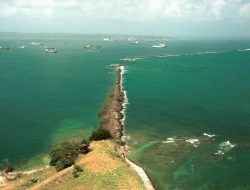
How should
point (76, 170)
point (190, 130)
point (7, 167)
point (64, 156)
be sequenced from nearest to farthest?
point (76, 170), point (64, 156), point (7, 167), point (190, 130)

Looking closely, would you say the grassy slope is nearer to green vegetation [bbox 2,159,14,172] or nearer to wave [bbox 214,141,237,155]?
green vegetation [bbox 2,159,14,172]

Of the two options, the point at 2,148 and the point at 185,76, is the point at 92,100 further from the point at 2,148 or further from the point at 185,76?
the point at 185,76

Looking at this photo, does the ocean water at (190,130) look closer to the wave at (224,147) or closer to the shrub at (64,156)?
the wave at (224,147)

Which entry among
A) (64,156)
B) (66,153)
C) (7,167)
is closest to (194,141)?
(66,153)

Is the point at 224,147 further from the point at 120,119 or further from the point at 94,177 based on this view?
the point at 94,177

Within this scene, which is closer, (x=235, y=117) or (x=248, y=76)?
(x=235, y=117)

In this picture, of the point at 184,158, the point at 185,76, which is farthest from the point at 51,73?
the point at 184,158

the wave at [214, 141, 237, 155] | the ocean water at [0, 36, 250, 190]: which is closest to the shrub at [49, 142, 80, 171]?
the ocean water at [0, 36, 250, 190]
